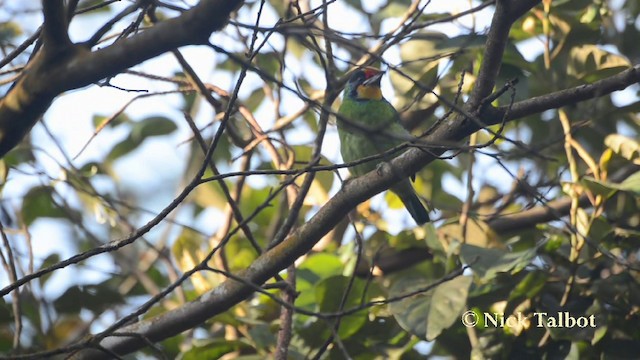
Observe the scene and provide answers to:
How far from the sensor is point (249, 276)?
8.91 ft

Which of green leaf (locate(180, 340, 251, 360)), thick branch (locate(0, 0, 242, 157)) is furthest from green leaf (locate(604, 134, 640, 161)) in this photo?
thick branch (locate(0, 0, 242, 157))

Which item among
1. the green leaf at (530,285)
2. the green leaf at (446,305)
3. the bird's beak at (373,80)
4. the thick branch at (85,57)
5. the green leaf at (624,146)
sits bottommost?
the thick branch at (85,57)

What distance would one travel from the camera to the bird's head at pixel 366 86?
458 centimetres

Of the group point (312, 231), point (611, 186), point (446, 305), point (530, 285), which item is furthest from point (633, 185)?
point (312, 231)

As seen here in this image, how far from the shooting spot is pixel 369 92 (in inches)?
181

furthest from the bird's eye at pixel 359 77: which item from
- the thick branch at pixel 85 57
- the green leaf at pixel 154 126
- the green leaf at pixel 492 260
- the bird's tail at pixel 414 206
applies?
the thick branch at pixel 85 57

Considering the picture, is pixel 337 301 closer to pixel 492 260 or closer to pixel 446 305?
pixel 446 305

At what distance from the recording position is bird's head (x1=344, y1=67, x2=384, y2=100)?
458 cm

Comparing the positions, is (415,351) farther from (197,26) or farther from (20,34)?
(20,34)

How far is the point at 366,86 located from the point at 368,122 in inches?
11.9

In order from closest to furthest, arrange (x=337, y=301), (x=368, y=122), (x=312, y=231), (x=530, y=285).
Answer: (x=312, y=231), (x=530, y=285), (x=337, y=301), (x=368, y=122)

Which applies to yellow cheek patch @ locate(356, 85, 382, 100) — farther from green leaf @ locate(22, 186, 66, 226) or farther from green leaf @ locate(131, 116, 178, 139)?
green leaf @ locate(22, 186, 66, 226)

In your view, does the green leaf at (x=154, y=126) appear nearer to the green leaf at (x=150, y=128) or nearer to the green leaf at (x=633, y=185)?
the green leaf at (x=150, y=128)

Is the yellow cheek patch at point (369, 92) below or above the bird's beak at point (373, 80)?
below
